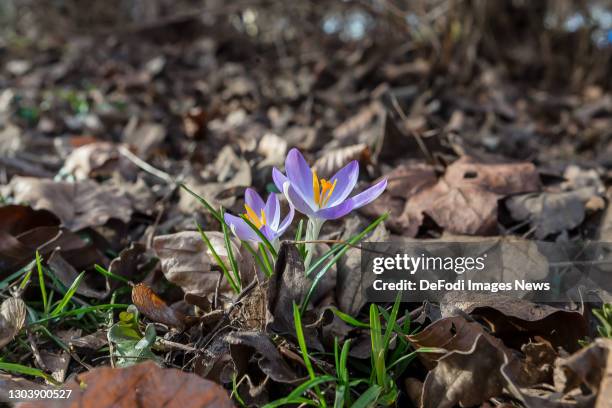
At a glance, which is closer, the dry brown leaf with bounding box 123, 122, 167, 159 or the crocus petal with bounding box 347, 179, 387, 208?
the crocus petal with bounding box 347, 179, 387, 208

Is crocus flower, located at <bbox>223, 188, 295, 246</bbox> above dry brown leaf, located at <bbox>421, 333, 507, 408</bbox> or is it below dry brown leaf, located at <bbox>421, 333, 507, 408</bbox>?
above

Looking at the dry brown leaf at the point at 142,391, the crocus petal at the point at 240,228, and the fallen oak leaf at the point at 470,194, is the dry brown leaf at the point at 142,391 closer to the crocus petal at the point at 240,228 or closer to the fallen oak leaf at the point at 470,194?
the crocus petal at the point at 240,228

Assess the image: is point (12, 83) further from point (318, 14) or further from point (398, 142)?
point (398, 142)

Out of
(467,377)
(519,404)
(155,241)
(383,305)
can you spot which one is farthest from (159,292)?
(519,404)

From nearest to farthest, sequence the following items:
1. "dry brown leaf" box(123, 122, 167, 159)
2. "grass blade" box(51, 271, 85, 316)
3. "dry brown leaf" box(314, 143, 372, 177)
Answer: "grass blade" box(51, 271, 85, 316) < "dry brown leaf" box(314, 143, 372, 177) < "dry brown leaf" box(123, 122, 167, 159)

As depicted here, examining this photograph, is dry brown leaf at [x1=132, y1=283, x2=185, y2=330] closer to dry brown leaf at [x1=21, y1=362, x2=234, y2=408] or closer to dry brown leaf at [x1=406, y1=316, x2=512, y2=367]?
dry brown leaf at [x1=21, y1=362, x2=234, y2=408]

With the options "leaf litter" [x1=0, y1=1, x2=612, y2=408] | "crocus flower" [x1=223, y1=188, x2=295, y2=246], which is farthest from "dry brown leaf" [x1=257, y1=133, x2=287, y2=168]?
"crocus flower" [x1=223, y1=188, x2=295, y2=246]

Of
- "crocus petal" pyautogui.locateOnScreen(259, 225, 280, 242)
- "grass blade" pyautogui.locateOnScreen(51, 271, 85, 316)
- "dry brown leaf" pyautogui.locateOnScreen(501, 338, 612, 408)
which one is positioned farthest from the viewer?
"grass blade" pyautogui.locateOnScreen(51, 271, 85, 316)
